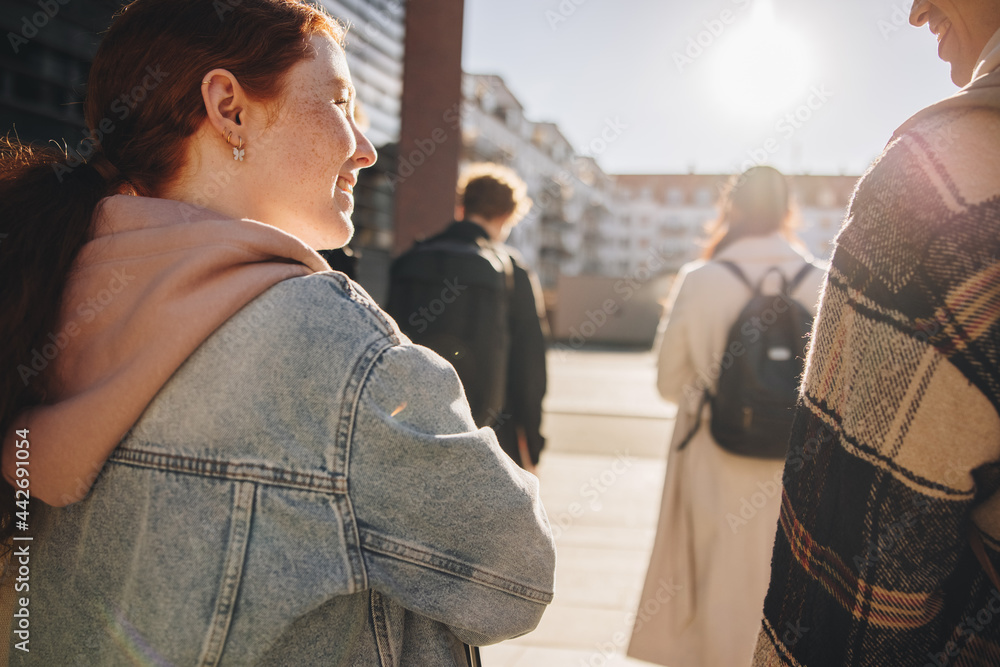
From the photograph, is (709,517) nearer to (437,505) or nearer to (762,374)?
(762,374)

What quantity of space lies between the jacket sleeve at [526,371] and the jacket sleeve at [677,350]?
66cm

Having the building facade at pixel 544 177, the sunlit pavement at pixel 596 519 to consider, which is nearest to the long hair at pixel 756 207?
the sunlit pavement at pixel 596 519

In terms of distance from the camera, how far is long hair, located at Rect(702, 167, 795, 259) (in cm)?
318

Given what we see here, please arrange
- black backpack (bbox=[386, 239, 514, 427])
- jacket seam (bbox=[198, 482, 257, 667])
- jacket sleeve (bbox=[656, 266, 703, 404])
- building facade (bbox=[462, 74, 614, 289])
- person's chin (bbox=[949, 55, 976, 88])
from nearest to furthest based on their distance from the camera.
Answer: jacket seam (bbox=[198, 482, 257, 667]) → person's chin (bbox=[949, 55, 976, 88]) → jacket sleeve (bbox=[656, 266, 703, 404]) → black backpack (bbox=[386, 239, 514, 427]) → building facade (bbox=[462, 74, 614, 289])

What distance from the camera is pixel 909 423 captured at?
34.4 inches

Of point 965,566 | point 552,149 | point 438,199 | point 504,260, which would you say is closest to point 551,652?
point 504,260

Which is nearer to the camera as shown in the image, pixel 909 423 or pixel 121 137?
pixel 909 423

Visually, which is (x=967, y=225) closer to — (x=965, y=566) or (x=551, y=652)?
(x=965, y=566)

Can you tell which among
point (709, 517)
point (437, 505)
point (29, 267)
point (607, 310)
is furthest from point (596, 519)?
point (607, 310)

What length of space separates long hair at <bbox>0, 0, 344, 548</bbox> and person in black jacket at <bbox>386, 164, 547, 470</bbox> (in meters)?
2.10

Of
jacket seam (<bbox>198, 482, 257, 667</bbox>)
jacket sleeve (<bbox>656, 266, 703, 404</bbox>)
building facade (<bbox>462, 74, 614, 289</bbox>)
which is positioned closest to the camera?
jacket seam (<bbox>198, 482, 257, 667</bbox>)

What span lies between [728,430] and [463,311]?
1.31m

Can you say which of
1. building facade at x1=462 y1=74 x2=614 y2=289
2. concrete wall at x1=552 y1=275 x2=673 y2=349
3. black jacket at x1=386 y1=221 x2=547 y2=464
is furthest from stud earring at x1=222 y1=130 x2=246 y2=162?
building facade at x1=462 y1=74 x2=614 y2=289

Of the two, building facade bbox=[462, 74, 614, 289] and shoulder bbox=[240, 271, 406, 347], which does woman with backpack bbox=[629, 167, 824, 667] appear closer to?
shoulder bbox=[240, 271, 406, 347]
